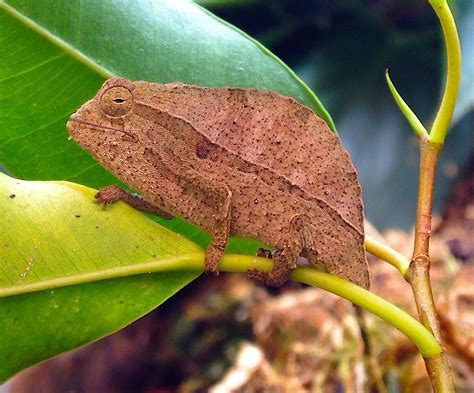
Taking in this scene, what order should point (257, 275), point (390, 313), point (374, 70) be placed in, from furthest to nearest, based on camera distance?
point (374, 70) → point (257, 275) → point (390, 313)

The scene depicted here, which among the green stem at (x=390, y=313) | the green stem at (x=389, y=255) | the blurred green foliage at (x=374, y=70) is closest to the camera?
the green stem at (x=390, y=313)

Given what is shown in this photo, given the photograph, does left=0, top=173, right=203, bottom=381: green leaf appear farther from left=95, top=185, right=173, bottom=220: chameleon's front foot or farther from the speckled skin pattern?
the speckled skin pattern

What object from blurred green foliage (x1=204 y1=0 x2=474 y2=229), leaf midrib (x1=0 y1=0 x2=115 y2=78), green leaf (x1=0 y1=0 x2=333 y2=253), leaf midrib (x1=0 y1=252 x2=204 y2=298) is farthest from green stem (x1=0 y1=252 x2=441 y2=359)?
blurred green foliage (x1=204 y1=0 x2=474 y2=229)

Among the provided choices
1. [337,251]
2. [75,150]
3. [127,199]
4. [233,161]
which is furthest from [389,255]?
[75,150]

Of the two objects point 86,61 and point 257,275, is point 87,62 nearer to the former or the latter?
point 86,61

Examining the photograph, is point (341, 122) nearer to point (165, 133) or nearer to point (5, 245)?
point (165, 133)

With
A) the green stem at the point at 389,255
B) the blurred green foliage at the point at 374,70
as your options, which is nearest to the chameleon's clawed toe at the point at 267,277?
the green stem at the point at 389,255

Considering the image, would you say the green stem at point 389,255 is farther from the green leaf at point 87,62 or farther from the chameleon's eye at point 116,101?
the chameleon's eye at point 116,101
